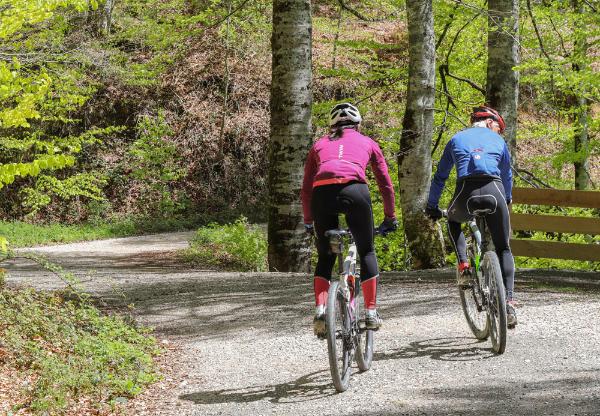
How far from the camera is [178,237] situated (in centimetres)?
2192

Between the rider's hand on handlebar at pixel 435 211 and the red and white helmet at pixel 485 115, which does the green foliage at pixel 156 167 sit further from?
the red and white helmet at pixel 485 115

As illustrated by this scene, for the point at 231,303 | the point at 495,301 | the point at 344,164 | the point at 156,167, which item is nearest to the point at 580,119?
the point at 231,303

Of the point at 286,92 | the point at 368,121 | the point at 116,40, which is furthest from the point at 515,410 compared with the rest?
the point at 116,40

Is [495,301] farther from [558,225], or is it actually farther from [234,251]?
[234,251]

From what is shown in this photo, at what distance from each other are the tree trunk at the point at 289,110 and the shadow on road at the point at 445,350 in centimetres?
482

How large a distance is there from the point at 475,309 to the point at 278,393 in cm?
212

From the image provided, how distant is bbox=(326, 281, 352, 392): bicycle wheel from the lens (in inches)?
189

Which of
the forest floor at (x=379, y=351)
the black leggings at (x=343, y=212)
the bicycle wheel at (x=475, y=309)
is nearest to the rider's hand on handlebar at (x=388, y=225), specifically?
the black leggings at (x=343, y=212)

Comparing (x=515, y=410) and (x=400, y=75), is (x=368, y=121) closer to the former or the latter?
(x=400, y=75)

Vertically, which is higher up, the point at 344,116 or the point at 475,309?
the point at 344,116

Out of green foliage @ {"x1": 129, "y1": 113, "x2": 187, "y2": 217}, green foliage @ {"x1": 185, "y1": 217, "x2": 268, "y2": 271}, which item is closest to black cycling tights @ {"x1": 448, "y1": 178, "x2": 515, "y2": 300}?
green foliage @ {"x1": 185, "y1": 217, "x2": 268, "y2": 271}

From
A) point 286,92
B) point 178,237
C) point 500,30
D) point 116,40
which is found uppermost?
point 116,40

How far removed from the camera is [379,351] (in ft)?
20.8

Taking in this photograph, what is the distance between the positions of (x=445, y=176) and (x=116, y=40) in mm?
24976
